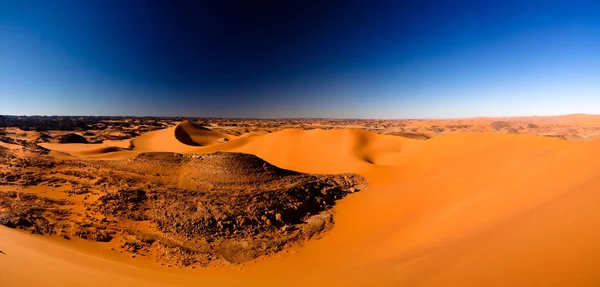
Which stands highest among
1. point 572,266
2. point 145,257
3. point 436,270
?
point 572,266

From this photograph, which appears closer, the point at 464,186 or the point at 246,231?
the point at 246,231

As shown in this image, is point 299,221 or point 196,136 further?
point 196,136

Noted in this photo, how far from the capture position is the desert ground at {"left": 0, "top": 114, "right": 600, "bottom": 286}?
5.13 metres

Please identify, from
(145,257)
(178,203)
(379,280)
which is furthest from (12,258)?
(379,280)

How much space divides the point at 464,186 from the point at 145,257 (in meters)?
11.6

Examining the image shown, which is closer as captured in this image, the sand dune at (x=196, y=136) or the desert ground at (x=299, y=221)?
the desert ground at (x=299, y=221)

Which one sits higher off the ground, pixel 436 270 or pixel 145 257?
pixel 436 270

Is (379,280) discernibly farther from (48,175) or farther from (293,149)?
(293,149)

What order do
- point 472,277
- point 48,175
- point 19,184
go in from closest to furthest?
point 472,277
point 19,184
point 48,175

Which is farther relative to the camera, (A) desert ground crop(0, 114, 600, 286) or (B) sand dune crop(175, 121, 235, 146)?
(B) sand dune crop(175, 121, 235, 146)

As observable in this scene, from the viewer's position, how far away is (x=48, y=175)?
→ 12.3 meters

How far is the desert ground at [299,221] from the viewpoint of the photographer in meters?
5.13

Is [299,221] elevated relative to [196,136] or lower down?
lower down

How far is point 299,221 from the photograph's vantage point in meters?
10.0
